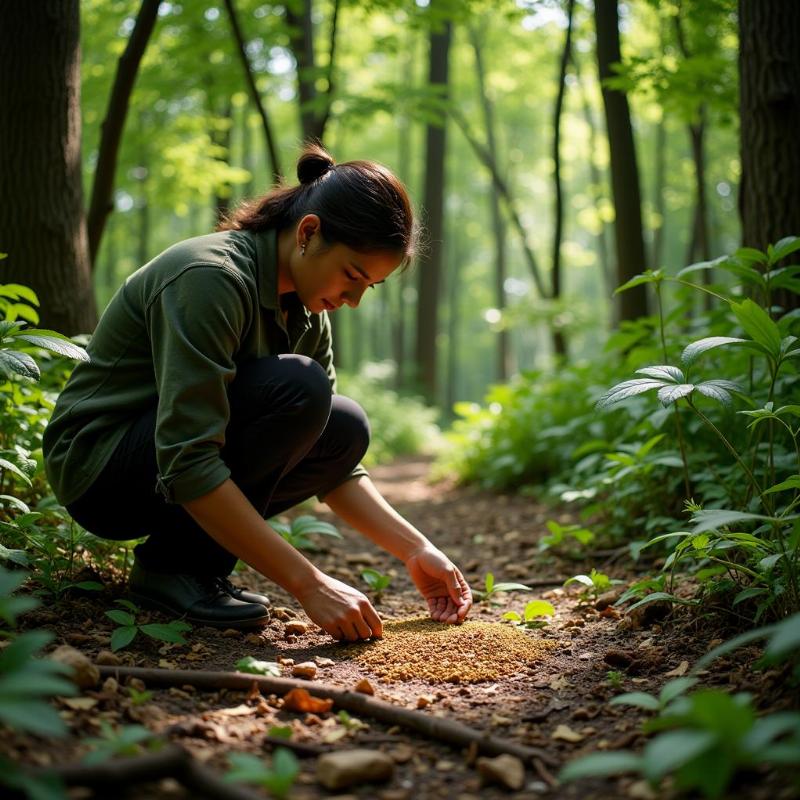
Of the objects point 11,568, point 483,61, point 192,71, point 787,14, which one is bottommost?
point 11,568

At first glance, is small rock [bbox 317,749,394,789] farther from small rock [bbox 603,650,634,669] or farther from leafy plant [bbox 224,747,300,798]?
small rock [bbox 603,650,634,669]

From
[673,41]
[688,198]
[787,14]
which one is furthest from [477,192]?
[787,14]

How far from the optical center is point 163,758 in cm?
125

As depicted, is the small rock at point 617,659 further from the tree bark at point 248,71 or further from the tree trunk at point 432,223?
the tree trunk at point 432,223

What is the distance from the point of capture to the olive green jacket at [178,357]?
2.00m

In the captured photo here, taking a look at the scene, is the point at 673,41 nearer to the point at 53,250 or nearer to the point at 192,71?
the point at 192,71

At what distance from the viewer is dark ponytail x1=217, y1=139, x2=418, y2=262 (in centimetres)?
222

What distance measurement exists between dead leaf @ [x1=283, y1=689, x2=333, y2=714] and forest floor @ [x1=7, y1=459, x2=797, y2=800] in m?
0.02

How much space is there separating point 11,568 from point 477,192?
2195 centimetres

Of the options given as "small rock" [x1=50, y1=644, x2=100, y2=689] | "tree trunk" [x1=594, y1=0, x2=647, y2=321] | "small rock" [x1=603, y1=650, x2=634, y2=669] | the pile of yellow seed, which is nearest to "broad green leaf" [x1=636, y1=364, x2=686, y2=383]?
"small rock" [x1=603, y1=650, x2=634, y2=669]

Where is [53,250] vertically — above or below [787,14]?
below

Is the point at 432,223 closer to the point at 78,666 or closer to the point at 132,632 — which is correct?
the point at 132,632

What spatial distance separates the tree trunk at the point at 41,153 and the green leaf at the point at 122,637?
1812 millimetres

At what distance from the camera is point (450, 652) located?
7.18ft
